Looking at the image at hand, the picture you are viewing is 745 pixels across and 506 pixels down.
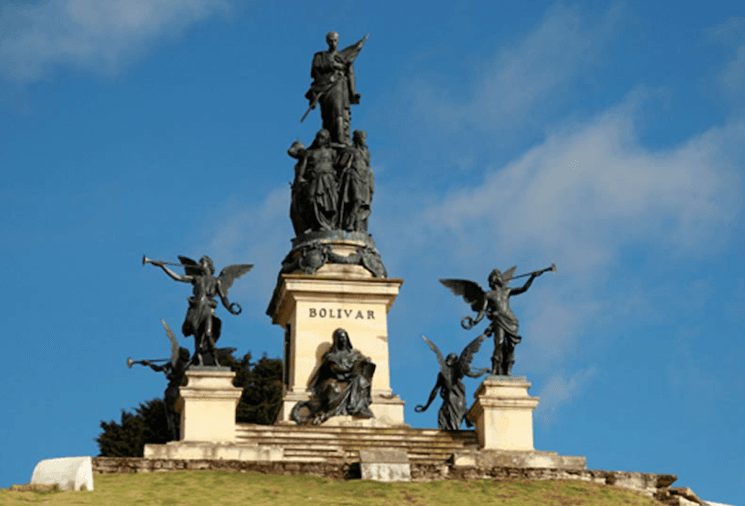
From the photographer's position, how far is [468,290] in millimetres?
30453

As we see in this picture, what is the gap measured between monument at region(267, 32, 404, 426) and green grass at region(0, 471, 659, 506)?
5459mm

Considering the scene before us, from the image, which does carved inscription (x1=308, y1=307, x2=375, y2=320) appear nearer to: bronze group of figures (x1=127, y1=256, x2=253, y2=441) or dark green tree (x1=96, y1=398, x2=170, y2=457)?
bronze group of figures (x1=127, y1=256, x2=253, y2=441)

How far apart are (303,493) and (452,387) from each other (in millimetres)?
8546

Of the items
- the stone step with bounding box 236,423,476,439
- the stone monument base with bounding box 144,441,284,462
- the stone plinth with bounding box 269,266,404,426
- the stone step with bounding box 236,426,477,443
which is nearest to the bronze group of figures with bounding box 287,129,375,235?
the stone plinth with bounding box 269,266,404,426

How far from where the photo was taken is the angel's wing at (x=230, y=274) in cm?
2948

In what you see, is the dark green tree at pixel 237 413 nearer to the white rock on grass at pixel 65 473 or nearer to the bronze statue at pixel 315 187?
the bronze statue at pixel 315 187

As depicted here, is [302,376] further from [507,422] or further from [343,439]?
[507,422]

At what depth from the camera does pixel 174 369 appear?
30.5 meters

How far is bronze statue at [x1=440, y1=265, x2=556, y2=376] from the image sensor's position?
29.2m

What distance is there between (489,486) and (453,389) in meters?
6.81

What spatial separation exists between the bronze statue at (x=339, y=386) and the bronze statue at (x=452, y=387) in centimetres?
181

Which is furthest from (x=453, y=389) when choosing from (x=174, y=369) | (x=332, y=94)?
(x=332, y=94)

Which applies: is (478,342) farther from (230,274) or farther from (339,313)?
(230,274)

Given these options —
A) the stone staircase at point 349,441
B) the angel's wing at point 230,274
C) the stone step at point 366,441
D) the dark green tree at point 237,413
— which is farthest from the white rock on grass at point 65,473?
the dark green tree at point 237,413
